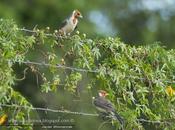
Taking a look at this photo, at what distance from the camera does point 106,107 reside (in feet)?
35.6

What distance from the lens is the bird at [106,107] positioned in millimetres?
10812

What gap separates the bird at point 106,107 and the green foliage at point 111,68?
0.24ft

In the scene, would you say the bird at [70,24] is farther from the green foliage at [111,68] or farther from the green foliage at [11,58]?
the green foliage at [11,58]

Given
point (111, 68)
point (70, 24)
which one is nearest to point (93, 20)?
point (70, 24)

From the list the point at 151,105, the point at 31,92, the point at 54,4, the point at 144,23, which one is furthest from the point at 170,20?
the point at 151,105

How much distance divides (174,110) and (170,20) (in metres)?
15.3

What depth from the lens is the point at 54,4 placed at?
2153 cm

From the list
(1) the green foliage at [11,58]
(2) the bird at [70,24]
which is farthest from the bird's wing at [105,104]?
(2) the bird at [70,24]

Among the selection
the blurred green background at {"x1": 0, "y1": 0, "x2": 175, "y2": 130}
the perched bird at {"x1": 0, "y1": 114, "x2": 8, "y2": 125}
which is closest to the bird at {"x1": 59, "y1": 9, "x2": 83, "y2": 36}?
the blurred green background at {"x1": 0, "y1": 0, "x2": 175, "y2": 130}

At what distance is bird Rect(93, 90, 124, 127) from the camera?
10.8 metres

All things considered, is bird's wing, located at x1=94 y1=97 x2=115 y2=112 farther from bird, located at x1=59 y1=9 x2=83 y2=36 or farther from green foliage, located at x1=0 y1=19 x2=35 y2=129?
bird, located at x1=59 y1=9 x2=83 y2=36

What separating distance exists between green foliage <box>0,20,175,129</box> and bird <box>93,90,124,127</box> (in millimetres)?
73

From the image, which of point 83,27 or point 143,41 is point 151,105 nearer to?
point 83,27

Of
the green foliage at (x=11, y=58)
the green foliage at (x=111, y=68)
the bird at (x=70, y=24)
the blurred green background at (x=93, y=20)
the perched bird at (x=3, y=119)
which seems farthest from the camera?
the blurred green background at (x=93, y=20)
